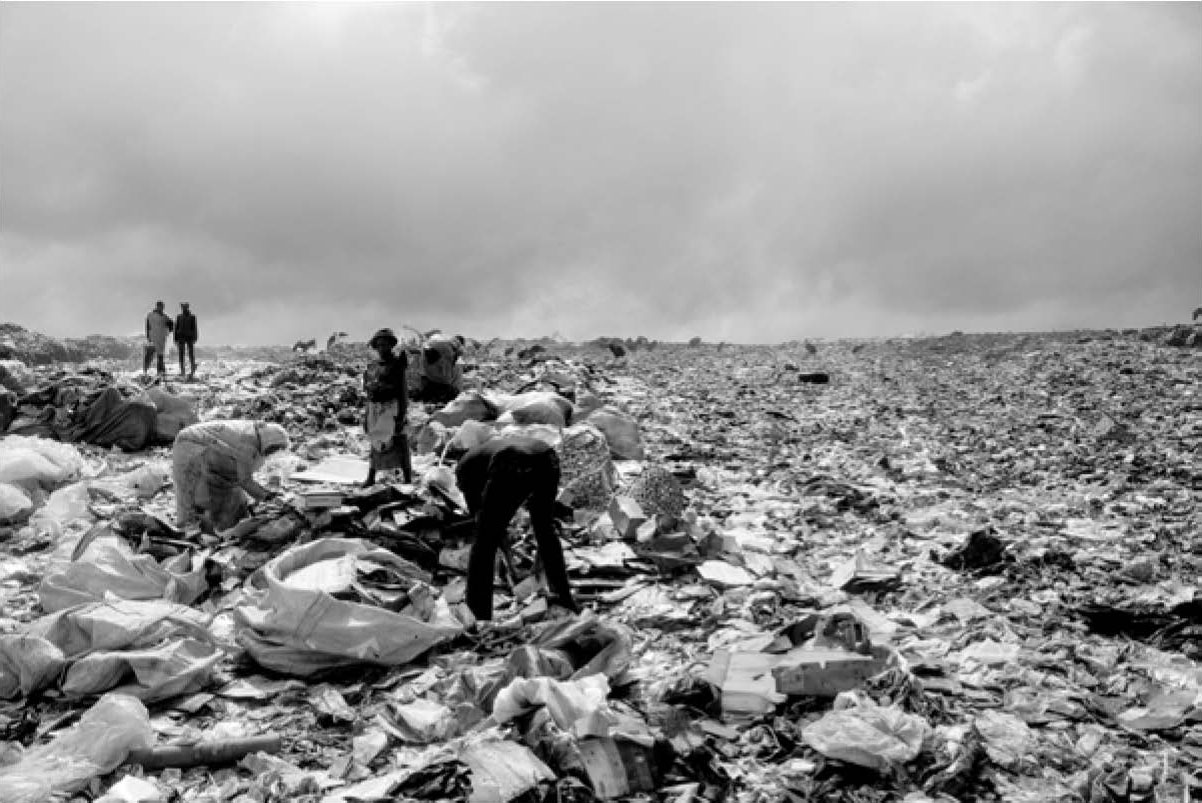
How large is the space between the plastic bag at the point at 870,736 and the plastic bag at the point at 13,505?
6049 mm

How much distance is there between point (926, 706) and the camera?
9.34ft

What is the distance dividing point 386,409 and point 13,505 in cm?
285

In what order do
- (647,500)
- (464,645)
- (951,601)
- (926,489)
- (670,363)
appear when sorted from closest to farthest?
(464,645)
(951,601)
(647,500)
(926,489)
(670,363)

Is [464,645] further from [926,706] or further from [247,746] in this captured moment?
[926,706]

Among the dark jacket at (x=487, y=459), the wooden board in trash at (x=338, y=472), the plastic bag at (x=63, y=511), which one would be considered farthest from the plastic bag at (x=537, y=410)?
the plastic bag at (x=63, y=511)

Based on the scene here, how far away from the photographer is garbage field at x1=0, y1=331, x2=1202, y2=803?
8.66 ft

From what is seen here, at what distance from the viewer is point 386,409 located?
246 inches

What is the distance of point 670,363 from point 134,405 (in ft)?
35.6

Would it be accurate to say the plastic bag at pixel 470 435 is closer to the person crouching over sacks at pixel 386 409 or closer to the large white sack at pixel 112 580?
the person crouching over sacks at pixel 386 409

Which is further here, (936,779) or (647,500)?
(647,500)

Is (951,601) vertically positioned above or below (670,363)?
below

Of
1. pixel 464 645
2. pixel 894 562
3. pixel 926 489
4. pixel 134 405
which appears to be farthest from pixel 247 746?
pixel 134 405

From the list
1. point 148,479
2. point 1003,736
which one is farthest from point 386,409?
point 1003,736

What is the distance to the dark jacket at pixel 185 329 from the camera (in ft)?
42.2
